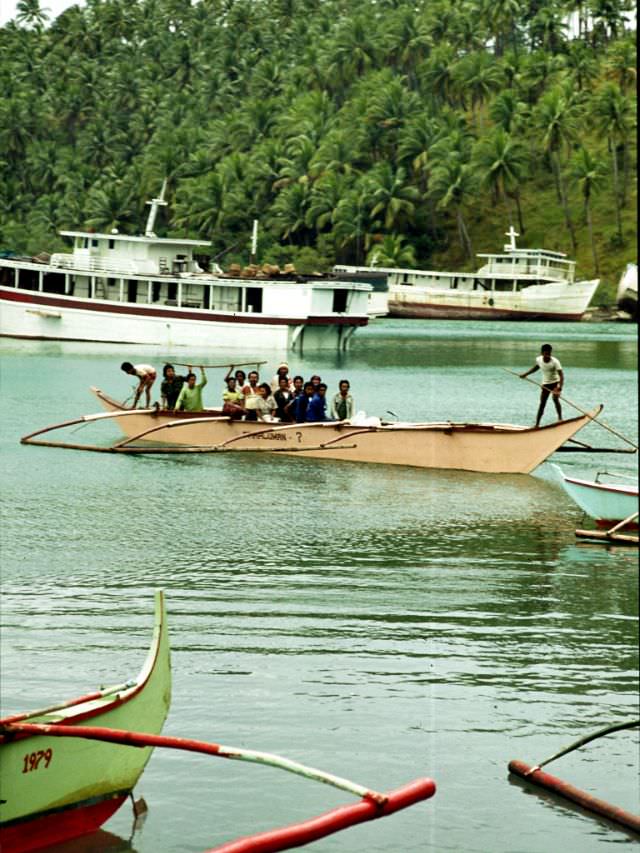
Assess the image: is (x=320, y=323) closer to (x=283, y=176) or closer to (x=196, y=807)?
(x=283, y=176)

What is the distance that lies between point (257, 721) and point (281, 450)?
4393 millimetres

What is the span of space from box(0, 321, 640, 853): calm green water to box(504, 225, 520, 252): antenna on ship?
1459 centimetres

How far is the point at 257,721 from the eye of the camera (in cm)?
558

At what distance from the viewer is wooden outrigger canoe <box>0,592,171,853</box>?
3787 millimetres

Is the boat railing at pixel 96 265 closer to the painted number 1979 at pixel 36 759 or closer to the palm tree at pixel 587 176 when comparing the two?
the painted number 1979 at pixel 36 759

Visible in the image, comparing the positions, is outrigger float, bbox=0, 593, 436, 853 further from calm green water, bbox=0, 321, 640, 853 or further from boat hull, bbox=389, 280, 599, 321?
boat hull, bbox=389, 280, 599, 321

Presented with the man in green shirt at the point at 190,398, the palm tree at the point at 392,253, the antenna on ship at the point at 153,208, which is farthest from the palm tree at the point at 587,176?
the man in green shirt at the point at 190,398

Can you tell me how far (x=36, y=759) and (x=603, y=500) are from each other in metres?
4.61

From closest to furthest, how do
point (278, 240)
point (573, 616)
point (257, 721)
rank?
point (257, 721)
point (573, 616)
point (278, 240)

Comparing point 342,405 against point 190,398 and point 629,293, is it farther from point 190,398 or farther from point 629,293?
point 629,293

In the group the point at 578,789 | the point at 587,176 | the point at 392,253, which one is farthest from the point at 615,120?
the point at 578,789

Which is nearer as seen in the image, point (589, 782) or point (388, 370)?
point (589, 782)

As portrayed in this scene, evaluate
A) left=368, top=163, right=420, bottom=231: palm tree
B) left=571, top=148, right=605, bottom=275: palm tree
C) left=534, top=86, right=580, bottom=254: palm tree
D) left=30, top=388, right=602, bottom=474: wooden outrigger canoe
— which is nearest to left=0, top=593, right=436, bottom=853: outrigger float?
left=30, top=388, right=602, bottom=474: wooden outrigger canoe

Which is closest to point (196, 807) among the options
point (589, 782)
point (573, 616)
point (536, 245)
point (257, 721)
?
point (257, 721)
